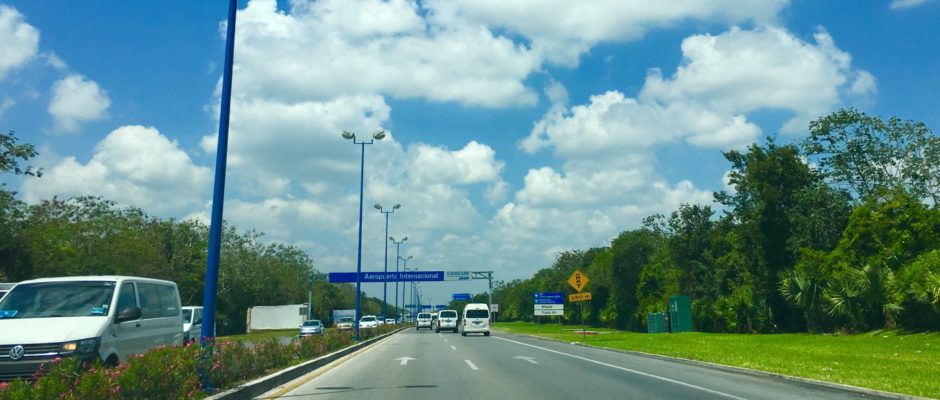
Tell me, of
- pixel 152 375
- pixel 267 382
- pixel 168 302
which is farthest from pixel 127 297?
pixel 152 375

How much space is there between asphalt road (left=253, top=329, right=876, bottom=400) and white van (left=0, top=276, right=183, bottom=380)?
2614 millimetres

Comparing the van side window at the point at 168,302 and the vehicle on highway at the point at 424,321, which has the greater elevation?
the van side window at the point at 168,302

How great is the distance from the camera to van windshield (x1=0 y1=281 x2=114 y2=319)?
11289 mm

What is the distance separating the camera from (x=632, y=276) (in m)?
69.6

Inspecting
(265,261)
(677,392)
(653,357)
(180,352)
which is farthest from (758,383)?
(265,261)

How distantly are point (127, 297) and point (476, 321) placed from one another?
38532 millimetres

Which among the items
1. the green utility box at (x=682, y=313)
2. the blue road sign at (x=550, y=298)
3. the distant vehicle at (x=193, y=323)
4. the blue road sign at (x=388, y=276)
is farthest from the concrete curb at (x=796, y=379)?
the blue road sign at (x=388, y=276)

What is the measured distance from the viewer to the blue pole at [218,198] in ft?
39.5

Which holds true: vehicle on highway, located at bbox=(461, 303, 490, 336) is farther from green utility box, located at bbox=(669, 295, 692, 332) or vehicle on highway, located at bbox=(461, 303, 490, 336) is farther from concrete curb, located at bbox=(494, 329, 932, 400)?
concrete curb, located at bbox=(494, 329, 932, 400)

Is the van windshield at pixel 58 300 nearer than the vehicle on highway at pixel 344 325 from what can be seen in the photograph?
Yes

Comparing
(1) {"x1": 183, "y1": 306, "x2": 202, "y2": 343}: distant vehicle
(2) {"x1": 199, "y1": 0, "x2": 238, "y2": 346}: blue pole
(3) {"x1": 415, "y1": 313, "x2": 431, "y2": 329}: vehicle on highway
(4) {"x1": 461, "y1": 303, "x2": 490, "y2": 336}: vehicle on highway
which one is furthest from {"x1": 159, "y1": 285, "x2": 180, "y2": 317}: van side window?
(3) {"x1": 415, "y1": 313, "x2": 431, "y2": 329}: vehicle on highway

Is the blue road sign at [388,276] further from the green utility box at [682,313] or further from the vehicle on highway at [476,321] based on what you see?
the green utility box at [682,313]

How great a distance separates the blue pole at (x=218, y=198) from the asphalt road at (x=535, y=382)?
1.77 meters

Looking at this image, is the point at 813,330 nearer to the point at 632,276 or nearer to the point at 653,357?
the point at 653,357
